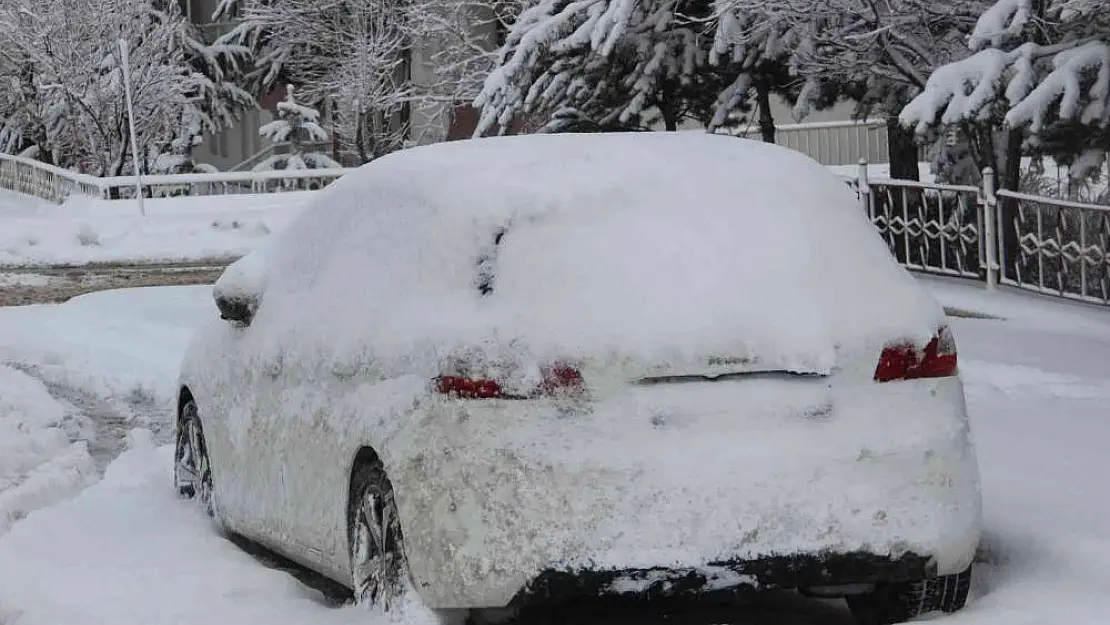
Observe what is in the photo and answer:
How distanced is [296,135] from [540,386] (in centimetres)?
3973

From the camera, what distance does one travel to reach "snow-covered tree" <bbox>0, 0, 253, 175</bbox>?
143 feet

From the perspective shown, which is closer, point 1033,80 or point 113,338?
point 1033,80

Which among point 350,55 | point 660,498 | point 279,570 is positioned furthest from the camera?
point 350,55

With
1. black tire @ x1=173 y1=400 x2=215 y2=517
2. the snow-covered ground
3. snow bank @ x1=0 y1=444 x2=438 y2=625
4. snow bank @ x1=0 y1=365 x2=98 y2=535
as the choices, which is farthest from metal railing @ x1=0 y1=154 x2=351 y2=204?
snow bank @ x1=0 y1=444 x2=438 y2=625

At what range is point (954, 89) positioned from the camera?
51.6 feet

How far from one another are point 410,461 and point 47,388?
8.64 metres

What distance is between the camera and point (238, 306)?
24.4 ft

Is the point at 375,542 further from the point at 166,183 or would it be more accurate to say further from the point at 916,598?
the point at 166,183

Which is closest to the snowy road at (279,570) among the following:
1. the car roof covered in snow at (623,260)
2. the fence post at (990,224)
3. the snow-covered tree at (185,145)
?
the car roof covered in snow at (623,260)

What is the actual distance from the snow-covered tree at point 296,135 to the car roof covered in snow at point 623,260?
3780 cm

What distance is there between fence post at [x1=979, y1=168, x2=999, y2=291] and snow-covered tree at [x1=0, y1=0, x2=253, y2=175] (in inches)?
1135

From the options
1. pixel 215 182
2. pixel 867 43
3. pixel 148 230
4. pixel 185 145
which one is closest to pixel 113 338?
pixel 867 43

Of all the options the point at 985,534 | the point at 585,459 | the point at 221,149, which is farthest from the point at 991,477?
the point at 221,149

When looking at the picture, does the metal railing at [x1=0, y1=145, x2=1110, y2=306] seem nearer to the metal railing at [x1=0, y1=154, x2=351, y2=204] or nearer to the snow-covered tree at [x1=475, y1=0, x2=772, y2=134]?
the snow-covered tree at [x1=475, y1=0, x2=772, y2=134]
